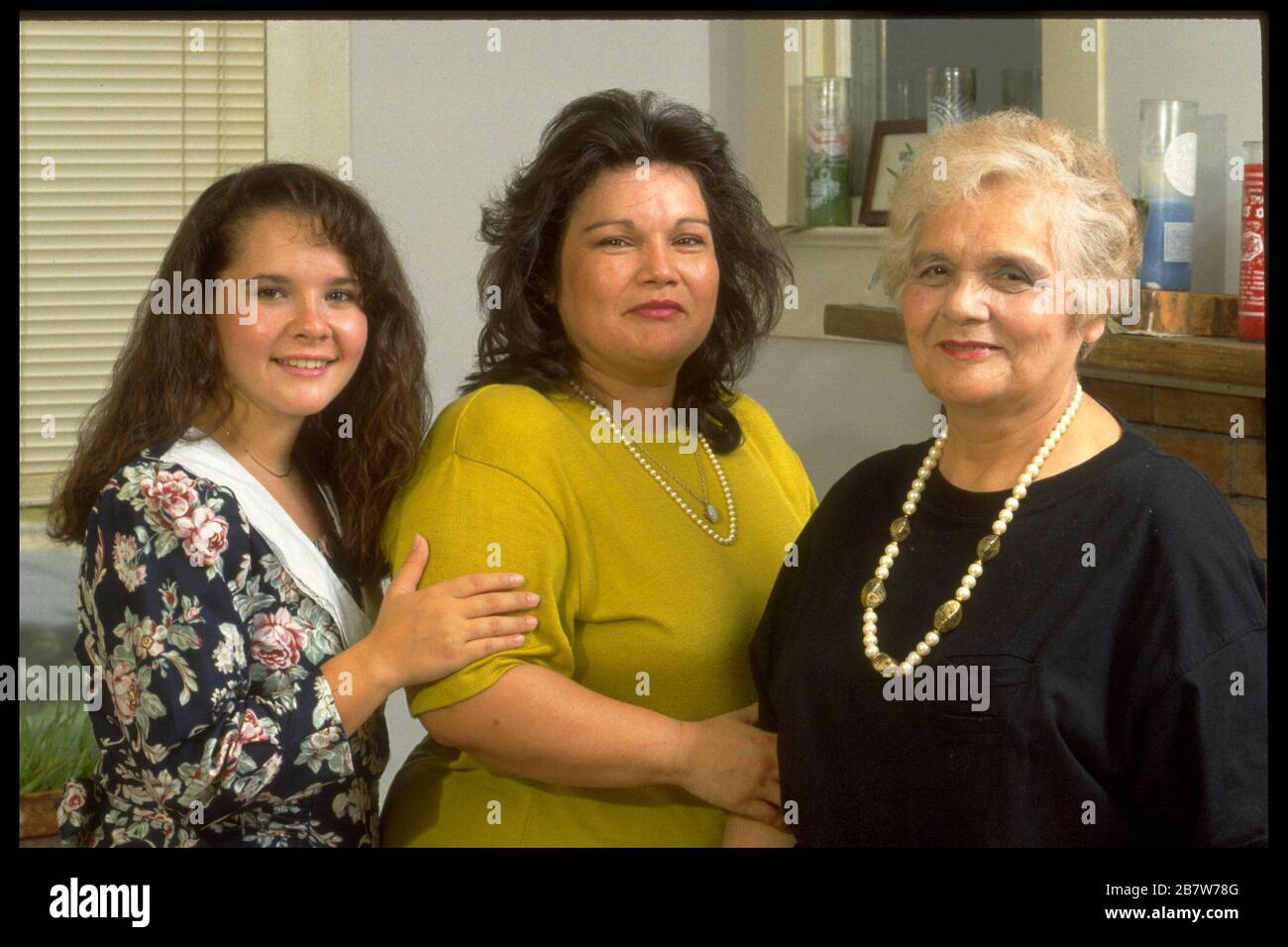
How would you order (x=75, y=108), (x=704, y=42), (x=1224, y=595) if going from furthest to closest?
(x=704, y=42) < (x=75, y=108) < (x=1224, y=595)

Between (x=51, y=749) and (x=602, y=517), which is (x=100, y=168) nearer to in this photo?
(x=51, y=749)

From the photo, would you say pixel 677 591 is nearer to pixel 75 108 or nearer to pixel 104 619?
pixel 104 619

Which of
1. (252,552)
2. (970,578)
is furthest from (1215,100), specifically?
(252,552)

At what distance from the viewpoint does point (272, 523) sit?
1.48 m

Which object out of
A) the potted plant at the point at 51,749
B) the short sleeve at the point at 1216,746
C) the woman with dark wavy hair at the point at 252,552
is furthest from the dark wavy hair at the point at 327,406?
the potted plant at the point at 51,749

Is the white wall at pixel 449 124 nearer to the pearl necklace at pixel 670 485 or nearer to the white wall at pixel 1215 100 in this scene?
the white wall at pixel 1215 100

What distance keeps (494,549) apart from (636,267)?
0.36 metres

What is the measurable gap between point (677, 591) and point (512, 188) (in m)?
0.51

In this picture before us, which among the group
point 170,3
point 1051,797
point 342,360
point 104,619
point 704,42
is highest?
point 704,42

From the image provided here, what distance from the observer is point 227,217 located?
152 cm

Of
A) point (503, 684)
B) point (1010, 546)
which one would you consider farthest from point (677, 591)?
point (1010, 546)

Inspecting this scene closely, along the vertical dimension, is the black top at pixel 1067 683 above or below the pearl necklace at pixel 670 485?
below

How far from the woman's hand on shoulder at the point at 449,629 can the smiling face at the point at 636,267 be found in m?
0.32

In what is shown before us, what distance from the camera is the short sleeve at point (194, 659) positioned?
1351 mm
